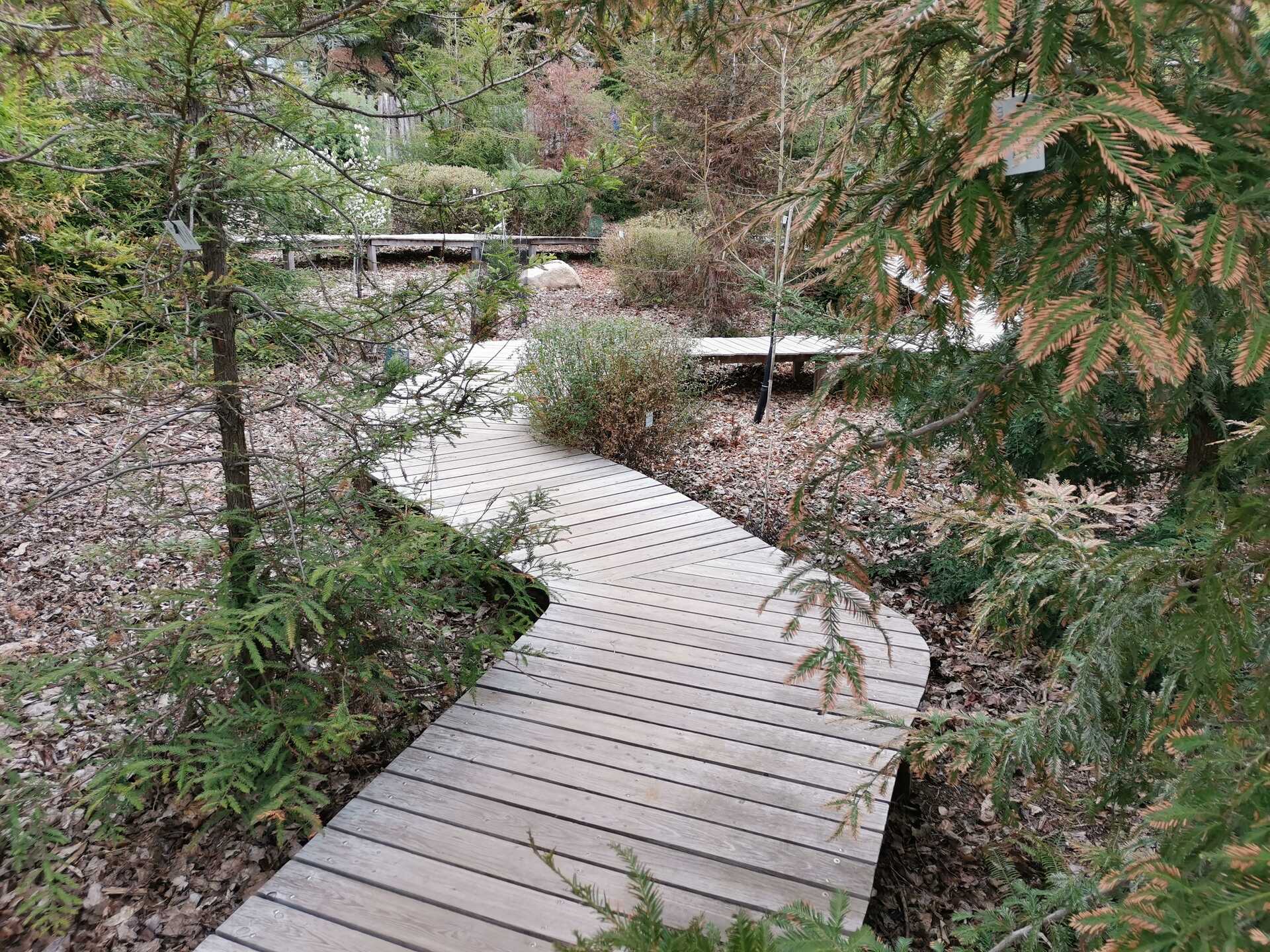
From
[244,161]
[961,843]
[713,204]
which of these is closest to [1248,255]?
[244,161]

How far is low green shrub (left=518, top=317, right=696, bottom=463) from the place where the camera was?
558 centimetres

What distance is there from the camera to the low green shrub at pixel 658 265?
10.5 m

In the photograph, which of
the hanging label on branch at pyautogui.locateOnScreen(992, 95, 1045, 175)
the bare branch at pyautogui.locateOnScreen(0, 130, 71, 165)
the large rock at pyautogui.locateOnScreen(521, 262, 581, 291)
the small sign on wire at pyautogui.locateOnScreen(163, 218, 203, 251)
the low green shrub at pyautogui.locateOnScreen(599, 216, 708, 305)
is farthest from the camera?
the large rock at pyautogui.locateOnScreen(521, 262, 581, 291)

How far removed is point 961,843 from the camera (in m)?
2.95

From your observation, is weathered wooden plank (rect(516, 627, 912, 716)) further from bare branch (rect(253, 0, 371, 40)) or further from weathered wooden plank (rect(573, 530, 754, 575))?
bare branch (rect(253, 0, 371, 40))

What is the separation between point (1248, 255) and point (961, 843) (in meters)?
2.57

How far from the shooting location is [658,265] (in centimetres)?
1075

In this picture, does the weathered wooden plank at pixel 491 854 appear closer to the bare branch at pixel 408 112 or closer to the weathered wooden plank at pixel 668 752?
the weathered wooden plank at pixel 668 752

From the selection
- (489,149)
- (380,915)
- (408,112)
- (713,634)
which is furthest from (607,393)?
(489,149)

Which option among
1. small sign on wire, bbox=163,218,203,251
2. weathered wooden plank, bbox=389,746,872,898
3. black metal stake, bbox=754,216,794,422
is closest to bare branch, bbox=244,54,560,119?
small sign on wire, bbox=163,218,203,251

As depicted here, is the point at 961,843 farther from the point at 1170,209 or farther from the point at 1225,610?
the point at 1170,209

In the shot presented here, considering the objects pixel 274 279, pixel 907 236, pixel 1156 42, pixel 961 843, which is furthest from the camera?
pixel 961 843

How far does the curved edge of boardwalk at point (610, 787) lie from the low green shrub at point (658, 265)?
23.5 ft

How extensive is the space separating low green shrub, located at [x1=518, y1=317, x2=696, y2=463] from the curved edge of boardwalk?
71.4 inches
